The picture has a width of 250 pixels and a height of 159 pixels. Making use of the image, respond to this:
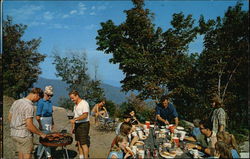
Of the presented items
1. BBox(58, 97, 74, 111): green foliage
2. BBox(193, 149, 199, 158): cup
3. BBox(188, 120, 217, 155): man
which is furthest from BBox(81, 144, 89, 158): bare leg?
BBox(193, 149, 199, 158): cup

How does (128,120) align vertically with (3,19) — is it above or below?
below

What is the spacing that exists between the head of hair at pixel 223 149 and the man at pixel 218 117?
51 centimetres

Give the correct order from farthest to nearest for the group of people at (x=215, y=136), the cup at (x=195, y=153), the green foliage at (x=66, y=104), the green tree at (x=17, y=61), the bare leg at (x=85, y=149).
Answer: the green tree at (x=17, y=61) < the green foliage at (x=66, y=104) < the bare leg at (x=85, y=149) < the group of people at (x=215, y=136) < the cup at (x=195, y=153)

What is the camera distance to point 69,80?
4926 mm

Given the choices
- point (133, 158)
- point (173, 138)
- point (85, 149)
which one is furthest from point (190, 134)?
point (85, 149)

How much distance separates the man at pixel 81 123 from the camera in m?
3.54

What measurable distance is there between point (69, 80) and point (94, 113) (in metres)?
1.12

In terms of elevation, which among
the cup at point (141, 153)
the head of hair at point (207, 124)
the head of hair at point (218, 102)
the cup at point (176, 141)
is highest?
the head of hair at point (218, 102)

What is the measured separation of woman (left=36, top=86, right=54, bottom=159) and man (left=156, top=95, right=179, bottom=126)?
1.86m

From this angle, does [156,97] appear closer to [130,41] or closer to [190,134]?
[190,134]

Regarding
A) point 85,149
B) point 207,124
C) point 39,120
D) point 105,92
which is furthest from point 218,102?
point 39,120

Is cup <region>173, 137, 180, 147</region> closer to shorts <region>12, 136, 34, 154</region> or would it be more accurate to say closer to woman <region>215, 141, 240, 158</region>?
woman <region>215, 141, 240, 158</region>

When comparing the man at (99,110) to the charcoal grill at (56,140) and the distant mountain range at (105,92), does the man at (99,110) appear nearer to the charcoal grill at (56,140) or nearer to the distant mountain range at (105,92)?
the distant mountain range at (105,92)

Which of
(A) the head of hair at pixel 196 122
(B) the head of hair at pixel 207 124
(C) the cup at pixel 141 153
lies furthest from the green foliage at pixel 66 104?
(B) the head of hair at pixel 207 124
